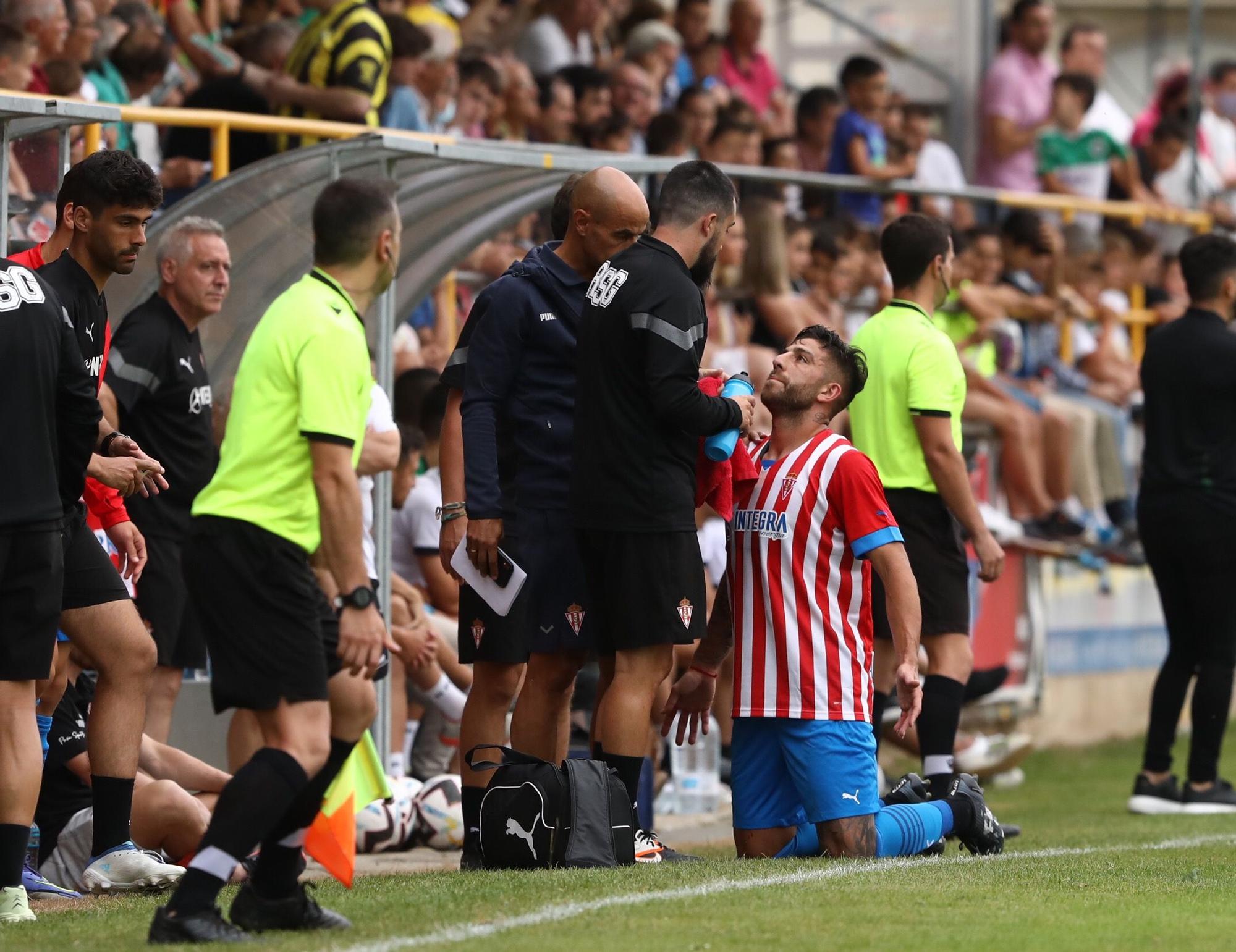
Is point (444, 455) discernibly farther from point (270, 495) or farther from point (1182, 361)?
point (1182, 361)

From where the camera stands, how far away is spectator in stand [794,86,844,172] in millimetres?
15711

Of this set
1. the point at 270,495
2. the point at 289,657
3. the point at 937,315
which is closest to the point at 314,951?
the point at 289,657

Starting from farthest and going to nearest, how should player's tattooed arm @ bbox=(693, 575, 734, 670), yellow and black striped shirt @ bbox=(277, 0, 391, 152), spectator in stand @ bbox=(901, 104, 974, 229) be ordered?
spectator in stand @ bbox=(901, 104, 974, 229) < yellow and black striped shirt @ bbox=(277, 0, 391, 152) < player's tattooed arm @ bbox=(693, 575, 734, 670)

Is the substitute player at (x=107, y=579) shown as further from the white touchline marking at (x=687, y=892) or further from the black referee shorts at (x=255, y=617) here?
the white touchline marking at (x=687, y=892)

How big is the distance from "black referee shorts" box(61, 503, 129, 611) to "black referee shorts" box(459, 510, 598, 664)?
129 centimetres

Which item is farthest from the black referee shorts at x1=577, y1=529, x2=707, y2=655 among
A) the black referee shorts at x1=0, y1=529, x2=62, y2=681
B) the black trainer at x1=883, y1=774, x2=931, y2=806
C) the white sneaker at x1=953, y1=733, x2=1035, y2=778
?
the white sneaker at x1=953, y1=733, x2=1035, y2=778

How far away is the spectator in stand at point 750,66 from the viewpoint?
660 inches

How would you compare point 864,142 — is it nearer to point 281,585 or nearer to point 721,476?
point 721,476

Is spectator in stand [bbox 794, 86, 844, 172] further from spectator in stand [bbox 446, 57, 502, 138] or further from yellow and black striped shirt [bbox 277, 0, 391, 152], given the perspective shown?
yellow and black striped shirt [bbox 277, 0, 391, 152]

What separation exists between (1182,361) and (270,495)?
632cm

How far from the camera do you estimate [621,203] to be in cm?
742

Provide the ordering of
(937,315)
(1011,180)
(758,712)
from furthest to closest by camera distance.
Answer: (1011,180) → (937,315) → (758,712)

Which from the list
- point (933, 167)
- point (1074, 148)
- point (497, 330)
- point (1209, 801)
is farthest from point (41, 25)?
point (1074, 148)

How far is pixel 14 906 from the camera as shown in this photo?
6.10 meters
